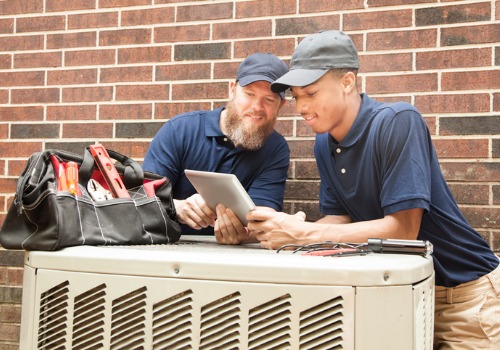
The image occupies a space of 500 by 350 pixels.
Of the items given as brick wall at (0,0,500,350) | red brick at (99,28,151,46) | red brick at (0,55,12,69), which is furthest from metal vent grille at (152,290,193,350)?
red brick at (0,55,12,69)

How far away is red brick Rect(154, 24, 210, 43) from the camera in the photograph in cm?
276

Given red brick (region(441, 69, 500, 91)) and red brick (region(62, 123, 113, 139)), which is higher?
red brick (region(441, 69, 500, 91))

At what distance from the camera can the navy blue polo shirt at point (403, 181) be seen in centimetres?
176

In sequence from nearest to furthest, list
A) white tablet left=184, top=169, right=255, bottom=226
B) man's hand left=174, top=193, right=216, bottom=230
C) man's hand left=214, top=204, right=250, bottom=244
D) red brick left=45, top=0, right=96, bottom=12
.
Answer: white tablet left=184, top=169, right=255, bottom=226 → man's hand left=214, top=204, right=250, bottom=244 → man's hand left=174, top=193, right=216, bottom=230 → red brick left=45, top=0, right=96, bottom=12

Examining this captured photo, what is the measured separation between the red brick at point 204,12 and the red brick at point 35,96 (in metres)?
0.71

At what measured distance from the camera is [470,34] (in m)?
2.41

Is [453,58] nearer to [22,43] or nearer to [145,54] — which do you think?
[145,54]

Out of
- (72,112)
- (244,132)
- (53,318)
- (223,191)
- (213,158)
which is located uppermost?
(72,112)

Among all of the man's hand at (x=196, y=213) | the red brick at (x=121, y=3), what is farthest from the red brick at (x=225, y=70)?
the man's hand at (x=196, y=213)

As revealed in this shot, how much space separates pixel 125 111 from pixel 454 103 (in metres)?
1.46

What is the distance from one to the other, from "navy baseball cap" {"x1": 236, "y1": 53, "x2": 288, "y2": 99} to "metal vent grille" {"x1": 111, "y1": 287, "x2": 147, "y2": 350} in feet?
4.03

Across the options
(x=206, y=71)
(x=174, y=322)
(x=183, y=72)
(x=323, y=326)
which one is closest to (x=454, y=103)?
(x=206, y=71)

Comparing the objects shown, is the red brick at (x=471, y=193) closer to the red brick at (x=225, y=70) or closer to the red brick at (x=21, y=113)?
the red brick at (x=225, y=70)

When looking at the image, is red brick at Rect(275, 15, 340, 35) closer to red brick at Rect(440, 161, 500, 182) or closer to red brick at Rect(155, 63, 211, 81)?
red brick at Rect(155, 63, 211, 81)
